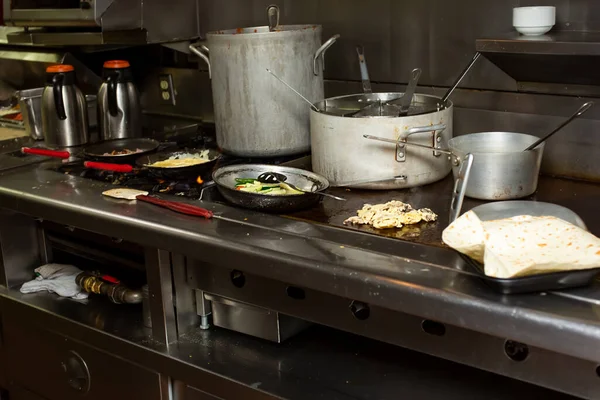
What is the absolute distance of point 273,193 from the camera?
1.84 metres

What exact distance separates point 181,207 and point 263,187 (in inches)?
8.6

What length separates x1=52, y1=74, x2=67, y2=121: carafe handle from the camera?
2580 mm

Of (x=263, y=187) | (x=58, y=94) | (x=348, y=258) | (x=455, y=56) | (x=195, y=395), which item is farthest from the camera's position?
(x=58, y=94)

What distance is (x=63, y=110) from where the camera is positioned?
102 inches

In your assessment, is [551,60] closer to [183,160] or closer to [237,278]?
[237,278]

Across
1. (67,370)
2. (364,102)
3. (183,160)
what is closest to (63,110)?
(183,160)

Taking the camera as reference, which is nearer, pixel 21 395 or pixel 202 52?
pixel 21 395

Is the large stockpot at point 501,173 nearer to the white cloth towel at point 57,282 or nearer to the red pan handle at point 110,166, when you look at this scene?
the red pan handle at point 110,166

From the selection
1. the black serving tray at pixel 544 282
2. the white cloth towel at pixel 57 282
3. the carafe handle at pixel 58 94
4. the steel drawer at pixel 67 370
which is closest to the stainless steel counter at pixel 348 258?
the black serving tray at pixel 544 282

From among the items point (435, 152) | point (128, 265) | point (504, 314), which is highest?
point (435, 152)

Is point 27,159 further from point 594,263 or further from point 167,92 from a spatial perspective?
point 594,263

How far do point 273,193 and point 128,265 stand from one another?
591 millimetres

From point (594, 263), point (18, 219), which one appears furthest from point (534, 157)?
point (18, 219)

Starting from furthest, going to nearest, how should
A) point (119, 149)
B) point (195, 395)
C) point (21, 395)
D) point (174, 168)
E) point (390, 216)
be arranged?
1. point (119, 149)
2. point (21, 395)
3. point (174, 168)
4. point (195, 395)
5. point (390, 216)
